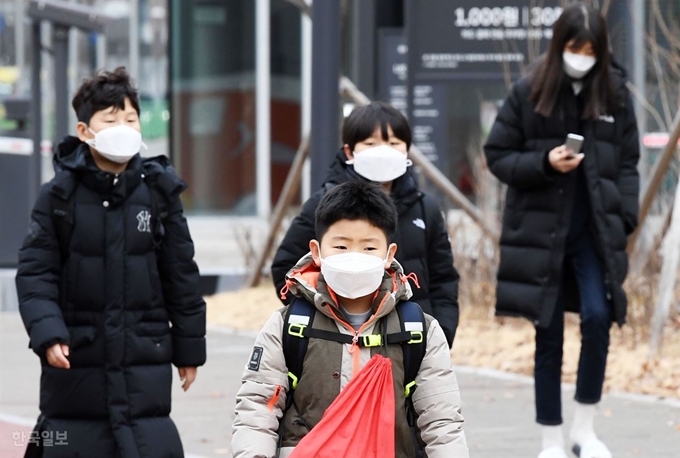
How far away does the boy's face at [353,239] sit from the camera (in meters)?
3.75

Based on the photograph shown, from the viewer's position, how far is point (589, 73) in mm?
6070

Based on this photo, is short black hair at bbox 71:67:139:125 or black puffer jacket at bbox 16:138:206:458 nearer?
black puffer jacket at bbox 16:138:206:458

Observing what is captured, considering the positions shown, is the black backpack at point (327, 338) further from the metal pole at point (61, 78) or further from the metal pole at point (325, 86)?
the metal pole at point (61, 78)

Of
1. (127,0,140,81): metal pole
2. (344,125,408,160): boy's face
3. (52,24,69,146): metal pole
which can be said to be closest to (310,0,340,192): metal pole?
(344,125,408,160): boy's face

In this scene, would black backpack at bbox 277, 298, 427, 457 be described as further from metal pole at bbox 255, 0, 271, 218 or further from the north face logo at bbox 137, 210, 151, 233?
metal pole at bbox 255, 0, 271, 218

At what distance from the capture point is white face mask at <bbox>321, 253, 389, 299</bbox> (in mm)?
3674

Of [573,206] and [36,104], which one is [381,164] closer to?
[573,206]

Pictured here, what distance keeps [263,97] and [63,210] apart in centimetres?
1405

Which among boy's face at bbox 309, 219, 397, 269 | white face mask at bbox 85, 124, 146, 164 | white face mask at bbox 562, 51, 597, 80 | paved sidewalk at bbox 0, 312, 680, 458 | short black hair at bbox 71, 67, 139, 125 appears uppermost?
white face mask at bbox 562, 51, 597, 80

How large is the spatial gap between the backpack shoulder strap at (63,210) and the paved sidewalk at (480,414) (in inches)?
46.0

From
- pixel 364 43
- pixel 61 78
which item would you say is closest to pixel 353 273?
pixel 61 78

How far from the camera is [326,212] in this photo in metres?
3.77

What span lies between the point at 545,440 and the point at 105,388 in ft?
6.49

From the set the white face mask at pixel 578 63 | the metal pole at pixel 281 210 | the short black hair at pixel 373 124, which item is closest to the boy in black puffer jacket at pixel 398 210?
the short black hair at pixel 373 124
